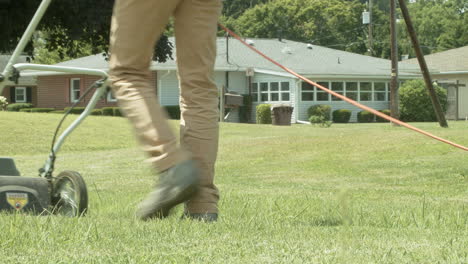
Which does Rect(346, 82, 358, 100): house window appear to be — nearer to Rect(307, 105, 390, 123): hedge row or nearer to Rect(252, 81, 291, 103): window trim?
Rect(307, 105, 390, 123): hedge row

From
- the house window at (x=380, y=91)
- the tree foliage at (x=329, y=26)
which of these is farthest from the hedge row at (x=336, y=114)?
the tree foliage at (x=329, y=26)

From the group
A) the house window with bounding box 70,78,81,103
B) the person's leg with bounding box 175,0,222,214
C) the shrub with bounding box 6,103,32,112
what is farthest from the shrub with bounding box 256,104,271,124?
the person's leg with bounding box 175,0,222,214

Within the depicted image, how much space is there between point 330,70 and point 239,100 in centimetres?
845

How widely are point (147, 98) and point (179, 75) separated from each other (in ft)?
1.49

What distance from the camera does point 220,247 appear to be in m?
2.82

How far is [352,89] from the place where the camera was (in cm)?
4928

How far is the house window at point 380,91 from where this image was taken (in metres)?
50.0

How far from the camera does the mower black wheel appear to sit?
435 cm

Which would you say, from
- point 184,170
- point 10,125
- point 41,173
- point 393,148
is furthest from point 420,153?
point 10,125

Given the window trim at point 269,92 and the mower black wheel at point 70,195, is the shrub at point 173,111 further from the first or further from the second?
the mower black wheel at point 70,195

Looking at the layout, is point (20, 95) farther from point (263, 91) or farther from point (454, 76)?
point (454, 76)

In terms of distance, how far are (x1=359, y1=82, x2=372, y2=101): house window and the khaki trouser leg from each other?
4651 centimetres

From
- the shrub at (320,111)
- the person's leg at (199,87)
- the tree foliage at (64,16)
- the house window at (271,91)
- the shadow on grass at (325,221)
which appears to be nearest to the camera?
the person's leg at (199,87)

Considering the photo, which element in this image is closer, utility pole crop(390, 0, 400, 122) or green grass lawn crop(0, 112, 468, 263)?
green grass lawn crop(0, 112, 468, 263)
